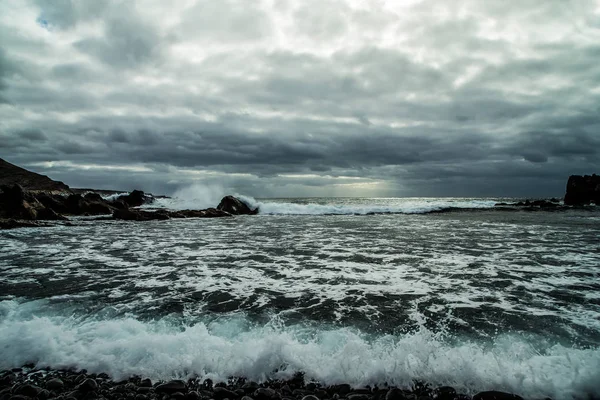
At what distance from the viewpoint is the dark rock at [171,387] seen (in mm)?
3051

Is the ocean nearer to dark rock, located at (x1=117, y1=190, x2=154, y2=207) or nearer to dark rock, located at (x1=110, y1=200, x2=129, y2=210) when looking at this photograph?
dark rock, located at (x1=110, y1=200, x2=129, y2=210)

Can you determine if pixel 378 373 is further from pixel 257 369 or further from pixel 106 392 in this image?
pixel 106 392

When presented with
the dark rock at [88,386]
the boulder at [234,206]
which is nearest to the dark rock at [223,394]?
the dark rock at [88,386]

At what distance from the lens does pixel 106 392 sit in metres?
3.04

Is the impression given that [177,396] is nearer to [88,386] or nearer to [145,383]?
[145,383]

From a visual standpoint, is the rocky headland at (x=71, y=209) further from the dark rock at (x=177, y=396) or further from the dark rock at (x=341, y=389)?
the dark rock at (x=341, y=389)

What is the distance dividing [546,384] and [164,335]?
13.9 feet

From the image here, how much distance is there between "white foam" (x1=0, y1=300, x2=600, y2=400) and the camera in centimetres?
318

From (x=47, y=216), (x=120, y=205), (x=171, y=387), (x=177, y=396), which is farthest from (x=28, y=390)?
(x=120, y=205)

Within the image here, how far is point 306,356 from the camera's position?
357cm

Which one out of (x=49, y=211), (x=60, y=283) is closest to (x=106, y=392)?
(x=60, y=283)

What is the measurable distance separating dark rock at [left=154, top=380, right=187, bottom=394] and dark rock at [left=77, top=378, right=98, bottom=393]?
0.62 m

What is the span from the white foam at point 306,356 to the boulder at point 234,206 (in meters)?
28.2

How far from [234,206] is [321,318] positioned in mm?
29274
